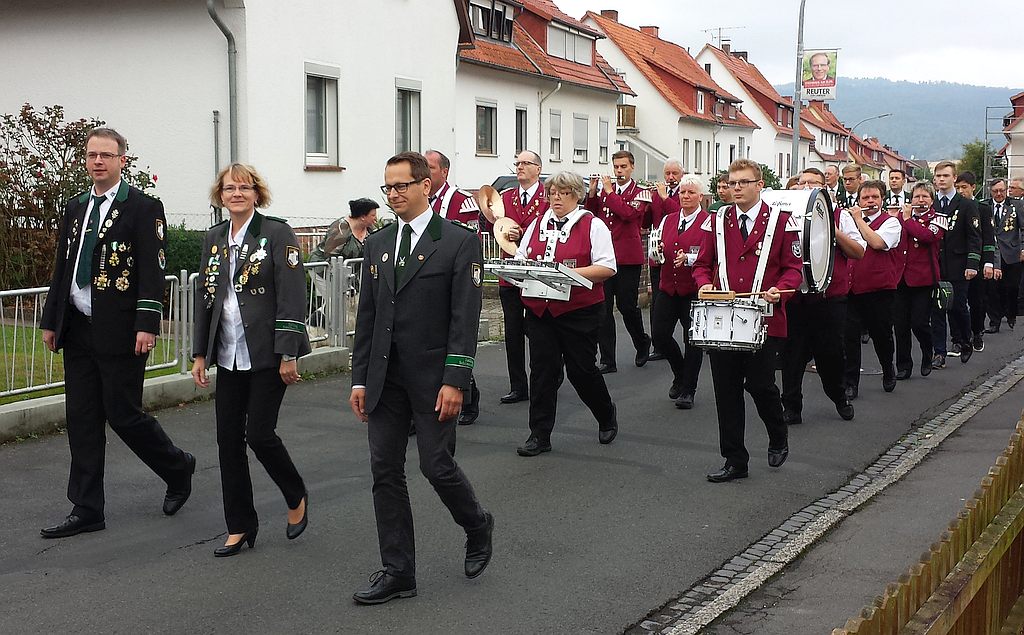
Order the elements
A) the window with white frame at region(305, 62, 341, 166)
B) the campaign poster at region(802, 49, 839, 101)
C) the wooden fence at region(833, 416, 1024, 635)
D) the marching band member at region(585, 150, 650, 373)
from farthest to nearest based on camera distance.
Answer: the campaign poster at region(802, 49, 839, 101)
the window with white frame at region(305, 62, 341, 166)
the marching band member at region(585, 150, 650, 373)
the wooden fence at region(833, 416, 1024, 635)

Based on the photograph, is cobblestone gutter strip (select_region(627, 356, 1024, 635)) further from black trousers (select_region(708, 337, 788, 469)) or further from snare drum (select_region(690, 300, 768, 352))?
snare drum (select_region(690, 300, 768, 352))

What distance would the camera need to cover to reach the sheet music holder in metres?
7.88

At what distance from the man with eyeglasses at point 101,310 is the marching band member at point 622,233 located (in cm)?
572

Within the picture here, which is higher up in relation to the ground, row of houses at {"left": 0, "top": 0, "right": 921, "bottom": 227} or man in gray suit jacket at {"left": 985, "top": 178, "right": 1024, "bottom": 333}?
row of houses at {"left": 0, "top": 0, "right": 921, "bottom": 227}

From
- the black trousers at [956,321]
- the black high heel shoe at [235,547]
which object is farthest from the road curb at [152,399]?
the black trousers at [956,321]

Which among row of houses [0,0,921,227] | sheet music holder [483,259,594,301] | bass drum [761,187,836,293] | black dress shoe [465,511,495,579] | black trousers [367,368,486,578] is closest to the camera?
black trousers [367,368,486,578]

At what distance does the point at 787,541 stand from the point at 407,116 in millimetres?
19496

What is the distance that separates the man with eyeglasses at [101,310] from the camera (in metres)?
6.30

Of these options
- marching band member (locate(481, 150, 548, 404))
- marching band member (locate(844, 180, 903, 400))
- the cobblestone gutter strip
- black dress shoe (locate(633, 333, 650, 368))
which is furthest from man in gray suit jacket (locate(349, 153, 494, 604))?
black dress shoe (locate(633, 333, 650, 368))

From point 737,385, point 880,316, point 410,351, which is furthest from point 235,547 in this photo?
point 880,316

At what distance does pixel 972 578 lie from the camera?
317cm

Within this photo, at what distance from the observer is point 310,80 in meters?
21.6

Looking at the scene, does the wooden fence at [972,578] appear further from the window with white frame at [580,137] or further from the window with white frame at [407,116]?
the window with white frame at [580,137]

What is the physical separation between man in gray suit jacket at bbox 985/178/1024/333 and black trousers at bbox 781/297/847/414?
→ 280 inches
